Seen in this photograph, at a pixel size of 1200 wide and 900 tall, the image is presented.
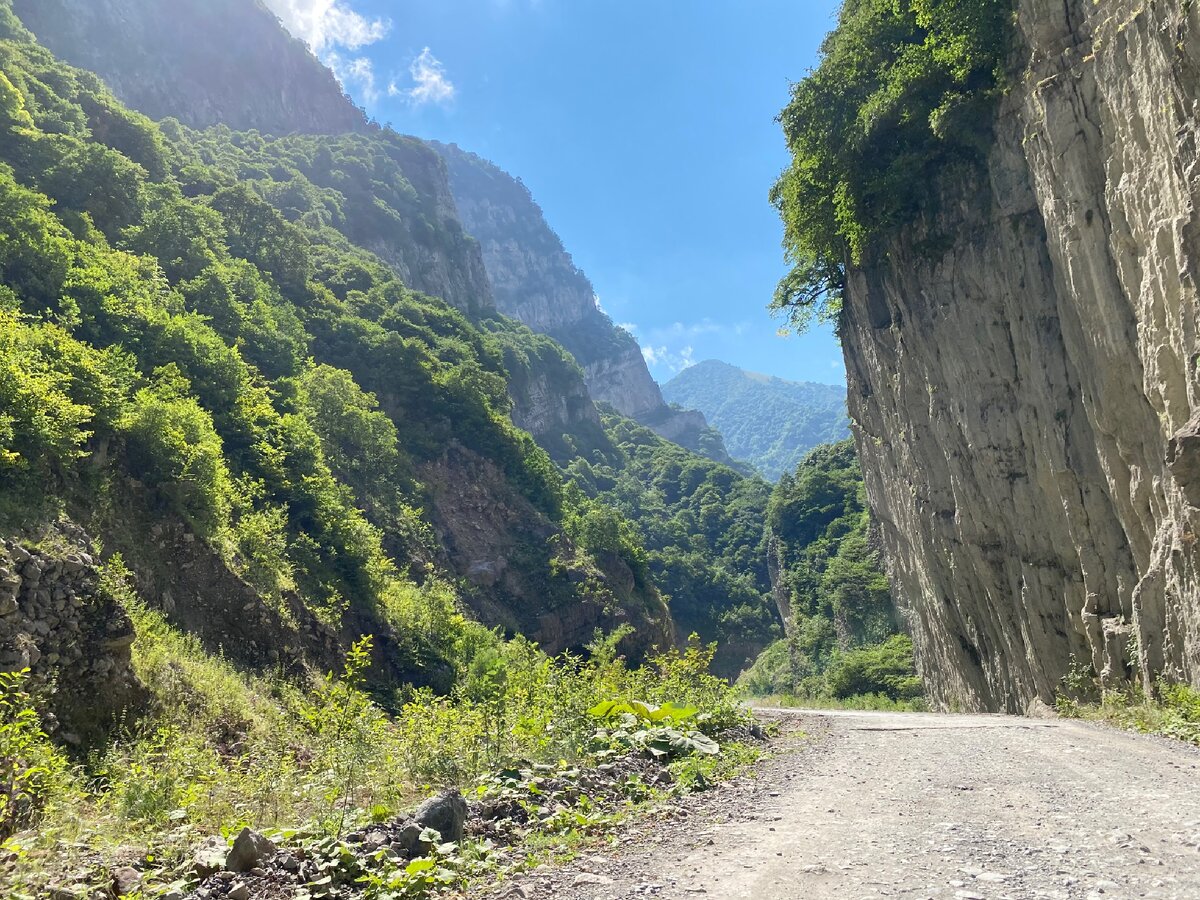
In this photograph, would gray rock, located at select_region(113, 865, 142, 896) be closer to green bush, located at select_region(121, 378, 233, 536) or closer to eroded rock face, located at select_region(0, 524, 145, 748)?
eroded rock face, located at select_region(0, 524, 145, 748)

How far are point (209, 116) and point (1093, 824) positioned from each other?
129 m

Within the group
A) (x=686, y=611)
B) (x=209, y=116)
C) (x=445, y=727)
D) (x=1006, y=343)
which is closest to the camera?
(x=445, y=727)

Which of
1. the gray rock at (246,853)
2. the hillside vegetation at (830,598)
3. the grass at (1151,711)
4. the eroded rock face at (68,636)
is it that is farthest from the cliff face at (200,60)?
the grass at (1151,711)

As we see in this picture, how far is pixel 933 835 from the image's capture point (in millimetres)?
5184

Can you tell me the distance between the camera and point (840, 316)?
2917 centimetres

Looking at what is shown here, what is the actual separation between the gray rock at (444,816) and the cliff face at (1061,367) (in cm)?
1279

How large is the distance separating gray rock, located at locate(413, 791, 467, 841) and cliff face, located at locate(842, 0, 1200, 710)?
12.8 metres

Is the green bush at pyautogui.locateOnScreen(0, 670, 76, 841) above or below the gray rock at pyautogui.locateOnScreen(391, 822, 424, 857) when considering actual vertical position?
above

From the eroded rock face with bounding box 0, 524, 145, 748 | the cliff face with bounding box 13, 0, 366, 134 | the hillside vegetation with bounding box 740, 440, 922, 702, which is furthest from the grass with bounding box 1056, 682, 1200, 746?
the cliff face with bounding box 13, 0, 366, 134

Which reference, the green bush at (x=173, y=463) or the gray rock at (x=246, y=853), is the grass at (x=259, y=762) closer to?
the gray rock at (x=246, y=853)

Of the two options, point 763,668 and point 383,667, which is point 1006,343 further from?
point 763,668

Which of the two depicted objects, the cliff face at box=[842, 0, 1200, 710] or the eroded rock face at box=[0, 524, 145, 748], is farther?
the cliff face at box=[842, 0, 1200, 710]

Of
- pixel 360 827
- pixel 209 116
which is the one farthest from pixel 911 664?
pixel 209 116

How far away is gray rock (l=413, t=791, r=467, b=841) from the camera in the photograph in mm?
5336
